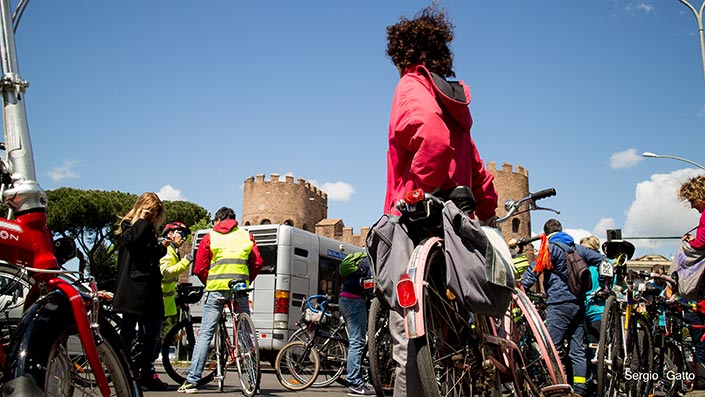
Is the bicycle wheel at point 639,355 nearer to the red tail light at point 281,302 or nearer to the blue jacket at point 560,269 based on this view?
the blue jacket at point 560,269

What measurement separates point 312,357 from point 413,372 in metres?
5.92

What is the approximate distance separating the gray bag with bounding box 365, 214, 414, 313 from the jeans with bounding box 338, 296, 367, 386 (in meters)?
4.40

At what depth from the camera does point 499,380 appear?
2.94 metres

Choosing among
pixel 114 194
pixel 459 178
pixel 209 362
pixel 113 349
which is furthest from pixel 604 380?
pixel 114 194

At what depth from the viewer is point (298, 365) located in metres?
8.41

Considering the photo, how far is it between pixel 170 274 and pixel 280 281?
528 centimetres

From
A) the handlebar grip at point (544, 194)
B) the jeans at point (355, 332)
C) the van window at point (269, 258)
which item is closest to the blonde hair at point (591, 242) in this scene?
the jeans at point (355, 332)

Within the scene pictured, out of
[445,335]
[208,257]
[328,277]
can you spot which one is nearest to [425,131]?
[445,335]

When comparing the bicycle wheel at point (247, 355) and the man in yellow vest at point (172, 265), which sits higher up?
the man in yellow vest at point (172, 265)

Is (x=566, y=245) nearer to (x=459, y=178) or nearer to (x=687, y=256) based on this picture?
(x=687, y=256)

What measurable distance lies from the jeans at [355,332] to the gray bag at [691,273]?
3.51 m

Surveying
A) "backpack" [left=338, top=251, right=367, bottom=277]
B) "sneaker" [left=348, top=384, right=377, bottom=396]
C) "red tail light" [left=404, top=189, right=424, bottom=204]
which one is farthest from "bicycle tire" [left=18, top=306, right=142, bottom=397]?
"backpack" [left=338, top=251, right=367, bottom=277]

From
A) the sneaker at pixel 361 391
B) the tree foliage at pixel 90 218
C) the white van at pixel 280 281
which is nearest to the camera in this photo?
the sneaker at pixel 361 391

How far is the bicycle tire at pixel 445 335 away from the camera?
2732 mm
